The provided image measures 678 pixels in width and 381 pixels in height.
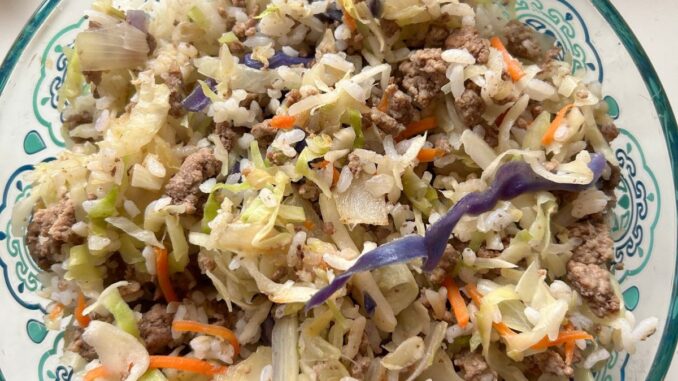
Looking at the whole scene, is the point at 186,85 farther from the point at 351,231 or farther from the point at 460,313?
the point at 460,313

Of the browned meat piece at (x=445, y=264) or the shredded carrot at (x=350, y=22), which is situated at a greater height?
the shredded carrot at (x=350, y=22)

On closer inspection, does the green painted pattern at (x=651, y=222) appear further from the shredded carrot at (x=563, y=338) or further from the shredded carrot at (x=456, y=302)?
the shredded carrot at (x=456, y=302)

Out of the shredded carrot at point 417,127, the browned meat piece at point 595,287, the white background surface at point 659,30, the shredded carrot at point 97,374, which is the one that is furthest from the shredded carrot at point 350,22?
the white background surface at point 659,30

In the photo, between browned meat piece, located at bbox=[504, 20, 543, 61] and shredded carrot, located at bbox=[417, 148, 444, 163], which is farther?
browned meat piece, located at bbox=[504, 20, 543, 61]

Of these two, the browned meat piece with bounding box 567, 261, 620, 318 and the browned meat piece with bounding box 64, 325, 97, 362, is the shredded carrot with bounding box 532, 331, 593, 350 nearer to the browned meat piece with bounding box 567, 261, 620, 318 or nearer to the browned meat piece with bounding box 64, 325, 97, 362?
the browned meat piece with bounding box 567, 261, 620, 318

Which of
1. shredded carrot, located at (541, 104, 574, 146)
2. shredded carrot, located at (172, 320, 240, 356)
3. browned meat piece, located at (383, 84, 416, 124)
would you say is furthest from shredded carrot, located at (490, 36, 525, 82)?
shredded carrot, located at (172, 320, 240, 356)

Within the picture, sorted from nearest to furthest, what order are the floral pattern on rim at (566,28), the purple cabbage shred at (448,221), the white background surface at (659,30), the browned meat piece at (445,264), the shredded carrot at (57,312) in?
1. the purple cabbage shred at (448,221)
2. the browned meat piece at (445,264)
3. the shredded carrot at (57,312)
4. the floral pattern on rim at (566,28)
5. the white background surface at (659,30)
